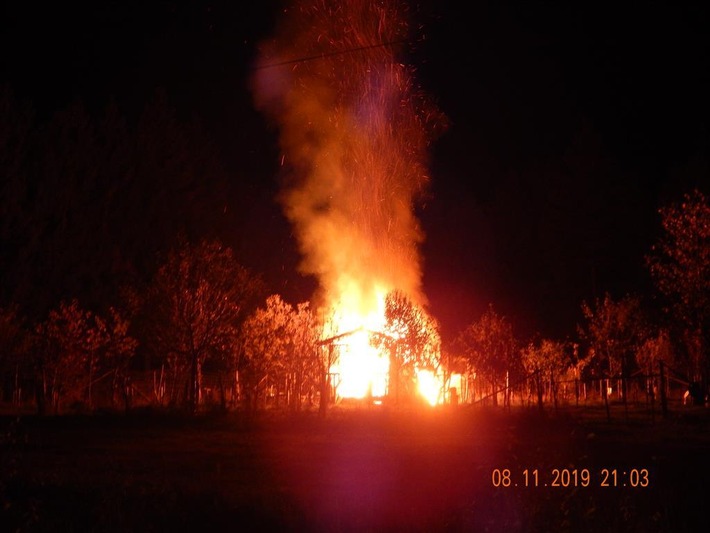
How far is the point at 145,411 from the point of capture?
2250cm

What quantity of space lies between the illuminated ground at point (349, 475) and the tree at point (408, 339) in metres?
4.69

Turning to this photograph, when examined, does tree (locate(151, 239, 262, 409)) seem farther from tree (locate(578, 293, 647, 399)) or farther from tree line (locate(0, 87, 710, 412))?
tree (locate(578, 293, 647, 399))

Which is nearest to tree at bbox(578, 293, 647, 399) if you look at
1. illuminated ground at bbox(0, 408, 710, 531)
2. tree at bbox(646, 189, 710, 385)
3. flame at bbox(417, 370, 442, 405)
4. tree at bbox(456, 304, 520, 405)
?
tree at bbox(456, 304, 520, 405)

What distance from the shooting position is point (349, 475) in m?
11.9

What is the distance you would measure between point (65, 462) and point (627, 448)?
9.92m

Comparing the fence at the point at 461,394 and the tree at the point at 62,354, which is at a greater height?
the tree at the point at 62,354

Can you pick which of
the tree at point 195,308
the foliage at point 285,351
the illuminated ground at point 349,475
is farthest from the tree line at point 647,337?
the tree at point 195,308

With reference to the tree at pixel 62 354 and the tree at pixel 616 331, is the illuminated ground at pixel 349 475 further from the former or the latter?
the tree at pixel 616 331

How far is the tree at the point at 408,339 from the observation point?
971 inches

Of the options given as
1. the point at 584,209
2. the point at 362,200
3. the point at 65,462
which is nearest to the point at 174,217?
the point at 362,200

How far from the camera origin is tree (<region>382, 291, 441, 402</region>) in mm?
24656

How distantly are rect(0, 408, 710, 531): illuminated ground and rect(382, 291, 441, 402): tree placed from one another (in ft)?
15.4

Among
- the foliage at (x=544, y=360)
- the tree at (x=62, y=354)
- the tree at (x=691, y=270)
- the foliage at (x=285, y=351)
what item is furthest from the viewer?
the foliage at (x=544, y=360)

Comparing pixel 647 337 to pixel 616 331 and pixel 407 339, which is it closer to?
pixel 616 331
